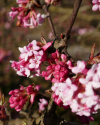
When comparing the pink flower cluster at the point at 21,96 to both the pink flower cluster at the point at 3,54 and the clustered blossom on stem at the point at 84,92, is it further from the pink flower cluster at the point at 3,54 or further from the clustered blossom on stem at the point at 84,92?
the pink flower cluster at the point at 3,54

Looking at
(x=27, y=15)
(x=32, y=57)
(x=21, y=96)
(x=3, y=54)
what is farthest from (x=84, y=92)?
(x=3, y=54)

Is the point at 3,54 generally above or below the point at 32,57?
above

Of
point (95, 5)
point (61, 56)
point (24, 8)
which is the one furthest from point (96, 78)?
point (24, 8)

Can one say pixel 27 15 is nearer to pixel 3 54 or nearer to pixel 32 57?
pixel 32 57

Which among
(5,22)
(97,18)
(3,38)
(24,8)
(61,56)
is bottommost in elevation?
(61,56)

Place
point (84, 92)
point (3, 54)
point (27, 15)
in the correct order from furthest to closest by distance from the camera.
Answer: point (3, 54) → point (27, 15) → point (84, 92)

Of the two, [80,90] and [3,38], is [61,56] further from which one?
[3,38]

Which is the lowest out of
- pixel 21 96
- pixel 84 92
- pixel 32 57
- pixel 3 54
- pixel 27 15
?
pixel 84 92

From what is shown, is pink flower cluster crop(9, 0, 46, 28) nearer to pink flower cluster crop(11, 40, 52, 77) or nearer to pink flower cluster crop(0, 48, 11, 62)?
pink flower cluster crop(11, 40, 52, 77)
